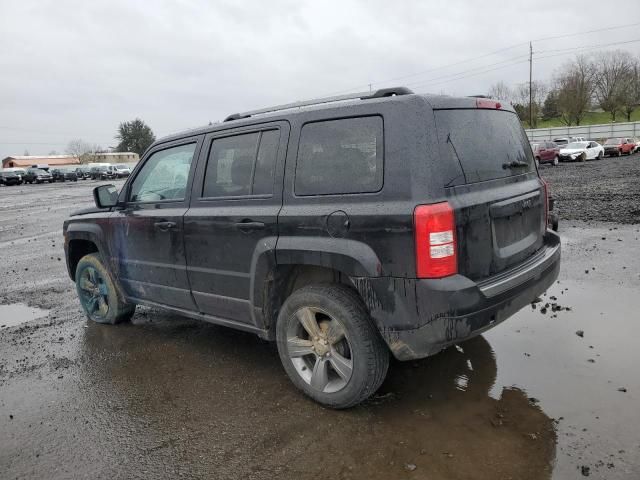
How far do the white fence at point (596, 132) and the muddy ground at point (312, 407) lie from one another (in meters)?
52.1

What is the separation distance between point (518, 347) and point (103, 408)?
332 centimetres

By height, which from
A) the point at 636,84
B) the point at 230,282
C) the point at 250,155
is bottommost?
the point at 230,282

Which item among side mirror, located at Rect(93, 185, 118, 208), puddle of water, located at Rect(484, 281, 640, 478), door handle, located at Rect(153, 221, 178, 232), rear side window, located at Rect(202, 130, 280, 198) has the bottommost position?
puddle of water, located at Rect(484, 281, 640, 478)

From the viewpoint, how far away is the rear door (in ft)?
9.83

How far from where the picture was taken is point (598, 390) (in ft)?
11.2

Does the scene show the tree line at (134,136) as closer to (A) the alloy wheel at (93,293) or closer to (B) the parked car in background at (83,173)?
(B) the parked car in background at (83,173)

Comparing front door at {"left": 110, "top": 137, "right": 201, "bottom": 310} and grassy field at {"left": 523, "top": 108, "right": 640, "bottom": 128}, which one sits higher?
grassy field at {"left": 523, "top": 108, "right": 640, "bottom": 128}

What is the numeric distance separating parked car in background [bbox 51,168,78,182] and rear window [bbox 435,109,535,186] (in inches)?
2383

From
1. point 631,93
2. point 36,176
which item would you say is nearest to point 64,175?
point 36,176

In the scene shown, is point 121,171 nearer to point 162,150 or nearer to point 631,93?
point 162,150

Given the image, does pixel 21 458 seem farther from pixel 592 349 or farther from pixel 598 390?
pixel 592 349

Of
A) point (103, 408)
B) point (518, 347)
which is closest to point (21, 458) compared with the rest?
point (103, 408)

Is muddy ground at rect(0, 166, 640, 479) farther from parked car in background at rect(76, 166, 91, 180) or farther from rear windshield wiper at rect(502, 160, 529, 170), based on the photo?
parked car in background at rect(76, 166, 91, 180)

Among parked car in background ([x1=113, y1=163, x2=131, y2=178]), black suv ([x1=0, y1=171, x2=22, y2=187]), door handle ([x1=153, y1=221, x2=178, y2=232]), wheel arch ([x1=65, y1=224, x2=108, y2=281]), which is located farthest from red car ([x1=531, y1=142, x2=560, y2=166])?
black suv ([x1=0, y1=171, x2=22, y2=187])
